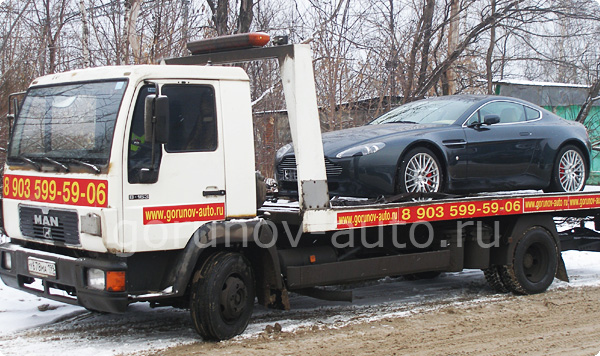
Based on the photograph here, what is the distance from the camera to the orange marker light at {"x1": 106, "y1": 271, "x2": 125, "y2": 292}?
500 cm

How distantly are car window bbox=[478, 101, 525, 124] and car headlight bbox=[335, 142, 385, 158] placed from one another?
69.7 inches

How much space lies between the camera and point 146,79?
5.18 metres

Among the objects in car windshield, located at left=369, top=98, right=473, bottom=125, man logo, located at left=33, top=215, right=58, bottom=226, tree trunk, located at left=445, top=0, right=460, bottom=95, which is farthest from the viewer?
tree trunk, located at left=445, top=0, right=460, bottom=95

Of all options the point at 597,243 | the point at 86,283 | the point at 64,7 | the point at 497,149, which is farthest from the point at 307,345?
the point at 64,7

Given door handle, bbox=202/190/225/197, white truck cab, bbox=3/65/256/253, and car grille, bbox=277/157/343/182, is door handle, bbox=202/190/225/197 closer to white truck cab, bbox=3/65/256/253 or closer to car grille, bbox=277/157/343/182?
white truck cab, bbox=3/65/256/253

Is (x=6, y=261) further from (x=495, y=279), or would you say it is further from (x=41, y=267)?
(x=495, y=279)

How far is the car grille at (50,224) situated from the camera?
17.1 ft

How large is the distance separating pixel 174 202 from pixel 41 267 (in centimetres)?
123

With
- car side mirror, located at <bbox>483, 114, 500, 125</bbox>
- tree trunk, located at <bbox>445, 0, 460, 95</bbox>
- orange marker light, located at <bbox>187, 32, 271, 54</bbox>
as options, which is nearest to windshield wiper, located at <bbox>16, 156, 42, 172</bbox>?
orange marker light, located at <bbox>187, 32, 271, 54</bbox>

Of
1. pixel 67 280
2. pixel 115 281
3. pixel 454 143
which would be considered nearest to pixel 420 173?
pixel 454 143

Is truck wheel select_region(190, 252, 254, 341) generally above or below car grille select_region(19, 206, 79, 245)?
below

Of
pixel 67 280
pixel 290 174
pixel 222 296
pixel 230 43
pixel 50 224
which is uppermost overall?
pixel 230 43

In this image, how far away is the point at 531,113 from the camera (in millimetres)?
8234

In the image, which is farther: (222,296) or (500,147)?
(500,147)
